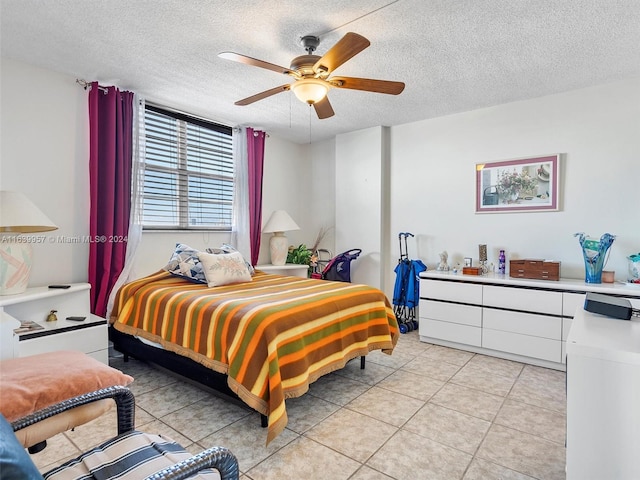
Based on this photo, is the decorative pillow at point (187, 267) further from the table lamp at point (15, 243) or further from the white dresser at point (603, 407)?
the white dresser at point (603, 407)

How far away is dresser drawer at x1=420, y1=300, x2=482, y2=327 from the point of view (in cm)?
345

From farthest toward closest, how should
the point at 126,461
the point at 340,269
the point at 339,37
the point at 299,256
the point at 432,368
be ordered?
the point at 299,256 < the point at 340,269 < the point at 432,368 < the point at 339,37 < the point at 126,461

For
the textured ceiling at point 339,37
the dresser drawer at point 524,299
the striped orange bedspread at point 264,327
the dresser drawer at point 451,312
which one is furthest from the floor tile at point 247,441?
the textured ceiling at point 339,37

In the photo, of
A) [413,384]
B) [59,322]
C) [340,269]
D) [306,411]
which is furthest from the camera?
[340,269]

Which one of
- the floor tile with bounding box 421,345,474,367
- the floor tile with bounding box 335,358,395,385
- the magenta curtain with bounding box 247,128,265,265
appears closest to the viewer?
the floor tile with bounding box 335,358,395,385

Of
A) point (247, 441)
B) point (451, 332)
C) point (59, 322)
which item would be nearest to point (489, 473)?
point (247, 441)

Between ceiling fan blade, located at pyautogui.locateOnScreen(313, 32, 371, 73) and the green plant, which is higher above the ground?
ceiling fan blade, located at pyautogui.locateOnScreen(313, 32, 371, 73)

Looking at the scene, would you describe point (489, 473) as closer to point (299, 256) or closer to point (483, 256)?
point (483, 256)

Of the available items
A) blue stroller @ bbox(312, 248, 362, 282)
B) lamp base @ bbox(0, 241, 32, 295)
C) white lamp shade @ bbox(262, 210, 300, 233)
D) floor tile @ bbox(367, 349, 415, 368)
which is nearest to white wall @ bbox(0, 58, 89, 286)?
lamp base @ bbox(0, 241, 32, 295)

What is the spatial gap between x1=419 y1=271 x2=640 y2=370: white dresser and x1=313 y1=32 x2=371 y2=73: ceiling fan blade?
2467 mm

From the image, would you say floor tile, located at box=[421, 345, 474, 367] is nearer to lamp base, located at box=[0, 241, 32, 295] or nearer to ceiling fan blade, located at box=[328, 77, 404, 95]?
ceiling fan blade, located at box=[328, 77, 404, 95]

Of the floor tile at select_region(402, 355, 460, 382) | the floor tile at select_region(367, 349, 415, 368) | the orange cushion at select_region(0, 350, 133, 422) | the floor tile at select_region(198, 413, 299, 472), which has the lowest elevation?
the floor tile at select_region(198, 413, 299, 472)

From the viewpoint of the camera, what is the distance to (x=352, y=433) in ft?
6.83

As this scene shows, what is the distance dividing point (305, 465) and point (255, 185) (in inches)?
135
